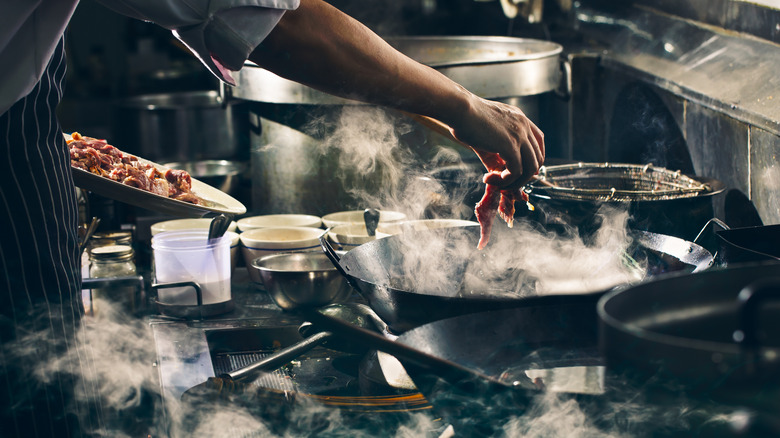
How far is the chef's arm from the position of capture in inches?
49.4

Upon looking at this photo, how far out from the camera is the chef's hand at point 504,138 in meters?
1.49

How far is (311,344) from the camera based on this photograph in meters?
1.62

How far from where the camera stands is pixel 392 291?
1420 mm

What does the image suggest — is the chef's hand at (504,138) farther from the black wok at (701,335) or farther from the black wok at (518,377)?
→ the black wok at (701,335)

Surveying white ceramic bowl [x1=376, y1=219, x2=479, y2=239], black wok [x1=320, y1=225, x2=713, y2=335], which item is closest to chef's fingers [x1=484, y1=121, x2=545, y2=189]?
black wok [x1=320, y1=225, x2=713, y2=335]

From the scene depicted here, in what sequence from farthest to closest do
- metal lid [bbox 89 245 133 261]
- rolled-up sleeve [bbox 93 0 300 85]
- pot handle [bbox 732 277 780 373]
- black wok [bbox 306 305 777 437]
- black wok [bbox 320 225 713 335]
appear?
metal lid [bbox 89 245 133 261] < black wok [bbox 320 225 713 335] < rolled-up sleeve [bbox 93 0 300 85] < black wok [bbox 306 305 777 437] < pot handle [bbox 732 277 780 373]

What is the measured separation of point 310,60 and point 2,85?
21.5 inches

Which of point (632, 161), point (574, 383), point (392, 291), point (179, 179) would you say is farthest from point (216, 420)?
point (632, 161)

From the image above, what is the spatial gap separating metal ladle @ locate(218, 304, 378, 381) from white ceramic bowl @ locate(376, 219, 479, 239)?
37 cm

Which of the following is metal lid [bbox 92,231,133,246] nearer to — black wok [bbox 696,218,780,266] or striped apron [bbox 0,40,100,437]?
striped apron [bbox 0,40,100,437]

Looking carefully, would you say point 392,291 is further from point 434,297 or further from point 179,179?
point 179,179

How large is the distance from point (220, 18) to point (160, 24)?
11 cm

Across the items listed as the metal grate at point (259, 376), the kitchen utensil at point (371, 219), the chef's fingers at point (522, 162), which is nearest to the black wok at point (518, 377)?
the chef's fingers at point (522, 162)

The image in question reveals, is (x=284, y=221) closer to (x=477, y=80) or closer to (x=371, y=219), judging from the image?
(x=371, y=219)
